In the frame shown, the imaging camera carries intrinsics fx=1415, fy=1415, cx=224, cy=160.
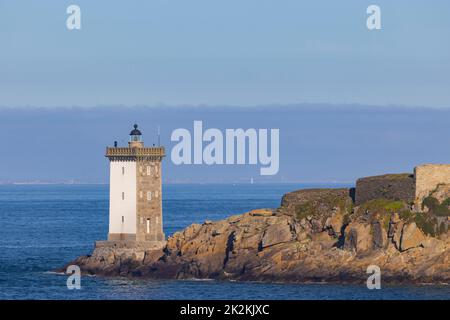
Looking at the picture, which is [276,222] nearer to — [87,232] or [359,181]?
[359,181]

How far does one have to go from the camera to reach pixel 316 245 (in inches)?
3063

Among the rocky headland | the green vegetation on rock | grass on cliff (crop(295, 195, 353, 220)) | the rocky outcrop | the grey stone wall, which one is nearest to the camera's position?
the rocky outcrop

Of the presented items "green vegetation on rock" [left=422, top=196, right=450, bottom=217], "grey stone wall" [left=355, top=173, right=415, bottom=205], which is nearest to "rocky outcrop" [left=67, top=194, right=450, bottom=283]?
"grey stone wall" [left=355, top=173, right=415, bottom=205]

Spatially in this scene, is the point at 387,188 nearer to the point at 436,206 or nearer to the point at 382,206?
the point at 382,206

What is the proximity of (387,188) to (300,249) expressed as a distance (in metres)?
7.07

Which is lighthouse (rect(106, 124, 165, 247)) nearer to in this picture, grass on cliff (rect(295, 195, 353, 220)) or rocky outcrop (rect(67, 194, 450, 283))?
rocky outcrop (rect(67, 194, 450, 283))

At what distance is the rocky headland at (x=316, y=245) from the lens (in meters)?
75.4

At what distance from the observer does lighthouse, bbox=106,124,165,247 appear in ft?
272

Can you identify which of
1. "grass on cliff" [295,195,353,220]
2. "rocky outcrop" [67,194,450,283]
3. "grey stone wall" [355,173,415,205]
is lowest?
"rocky outcrop" [67,194,450,283]

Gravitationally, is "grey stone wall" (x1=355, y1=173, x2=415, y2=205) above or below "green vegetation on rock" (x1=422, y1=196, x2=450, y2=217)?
above

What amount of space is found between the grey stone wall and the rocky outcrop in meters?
0.97

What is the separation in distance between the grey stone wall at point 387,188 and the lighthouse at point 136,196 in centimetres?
1186
